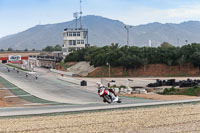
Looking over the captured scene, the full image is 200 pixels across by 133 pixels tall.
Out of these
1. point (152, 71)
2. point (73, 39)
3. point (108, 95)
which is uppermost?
point (73, 39)

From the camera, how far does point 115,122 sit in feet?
52.6

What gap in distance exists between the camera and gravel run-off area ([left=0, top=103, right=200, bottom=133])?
14.7 m

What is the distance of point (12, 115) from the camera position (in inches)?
707

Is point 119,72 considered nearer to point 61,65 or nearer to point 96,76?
point 96,76

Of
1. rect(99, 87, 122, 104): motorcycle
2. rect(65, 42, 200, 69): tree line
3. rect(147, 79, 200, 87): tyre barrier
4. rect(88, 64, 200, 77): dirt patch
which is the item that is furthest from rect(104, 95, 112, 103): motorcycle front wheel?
rect(65, 42, 200, 69): tree line

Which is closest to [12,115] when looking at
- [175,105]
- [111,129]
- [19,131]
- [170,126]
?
[19,131]

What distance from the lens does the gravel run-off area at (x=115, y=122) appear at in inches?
578

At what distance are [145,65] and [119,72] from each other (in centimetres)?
613

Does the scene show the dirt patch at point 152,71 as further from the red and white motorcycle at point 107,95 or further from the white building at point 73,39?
the red and white motorcycle at point 107,95

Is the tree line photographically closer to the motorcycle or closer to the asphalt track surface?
the asphalt track surface

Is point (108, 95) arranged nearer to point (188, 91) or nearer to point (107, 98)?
point (107, 98)

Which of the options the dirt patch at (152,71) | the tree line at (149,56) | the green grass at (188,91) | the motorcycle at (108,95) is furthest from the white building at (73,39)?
the motorcycle at (108,95)

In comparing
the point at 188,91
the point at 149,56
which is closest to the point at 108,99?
the point at 188,91

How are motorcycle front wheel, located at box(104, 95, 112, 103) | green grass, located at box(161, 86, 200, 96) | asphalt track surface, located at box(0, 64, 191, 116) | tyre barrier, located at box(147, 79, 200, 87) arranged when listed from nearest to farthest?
asphalt track surface, located at box(0, 64, 191, 116)
motorcycle front wheel, located at box(104, 95, 112, 103)
green grass, located at box(161, 86, 200, 96)
tyre barrier, located at box(147, 79, 200, 87)
